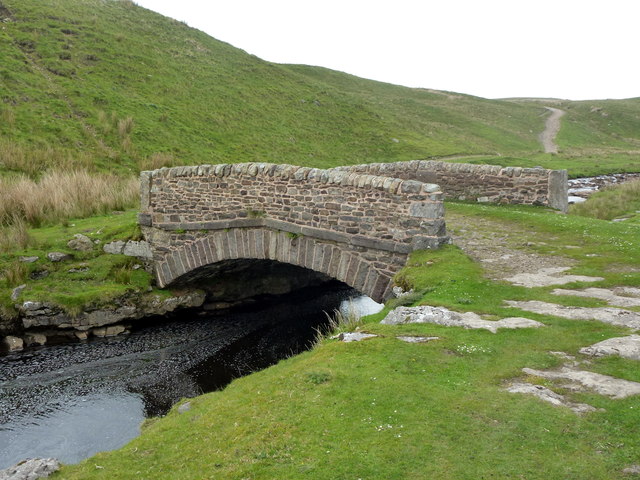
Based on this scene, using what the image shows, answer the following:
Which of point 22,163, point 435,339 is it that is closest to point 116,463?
point 435,339

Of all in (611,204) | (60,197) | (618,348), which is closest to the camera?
(618,348)

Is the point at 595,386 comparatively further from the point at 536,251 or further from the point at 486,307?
the point at 536,251

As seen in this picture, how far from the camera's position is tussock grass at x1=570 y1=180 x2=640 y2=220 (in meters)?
21.2

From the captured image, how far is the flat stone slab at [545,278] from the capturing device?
9.75 metres

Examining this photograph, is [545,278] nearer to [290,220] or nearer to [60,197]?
[290,220]

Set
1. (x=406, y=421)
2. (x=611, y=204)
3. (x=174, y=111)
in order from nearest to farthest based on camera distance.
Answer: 1. (x=406, y=421)
2. (x=611, y=204)
3. (x=174, y=111)

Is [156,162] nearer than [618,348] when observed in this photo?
No

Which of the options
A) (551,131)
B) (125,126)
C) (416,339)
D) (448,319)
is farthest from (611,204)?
(551,131)

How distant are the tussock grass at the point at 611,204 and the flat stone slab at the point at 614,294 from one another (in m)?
13.2

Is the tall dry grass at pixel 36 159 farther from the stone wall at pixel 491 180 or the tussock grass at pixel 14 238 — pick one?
the stone wall at pixel 491 180

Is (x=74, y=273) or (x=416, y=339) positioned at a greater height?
(x=416, y=339)

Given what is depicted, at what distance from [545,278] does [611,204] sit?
579 inches

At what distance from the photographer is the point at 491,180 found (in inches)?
781

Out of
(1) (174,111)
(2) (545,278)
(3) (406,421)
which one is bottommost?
(3) (406,421)
